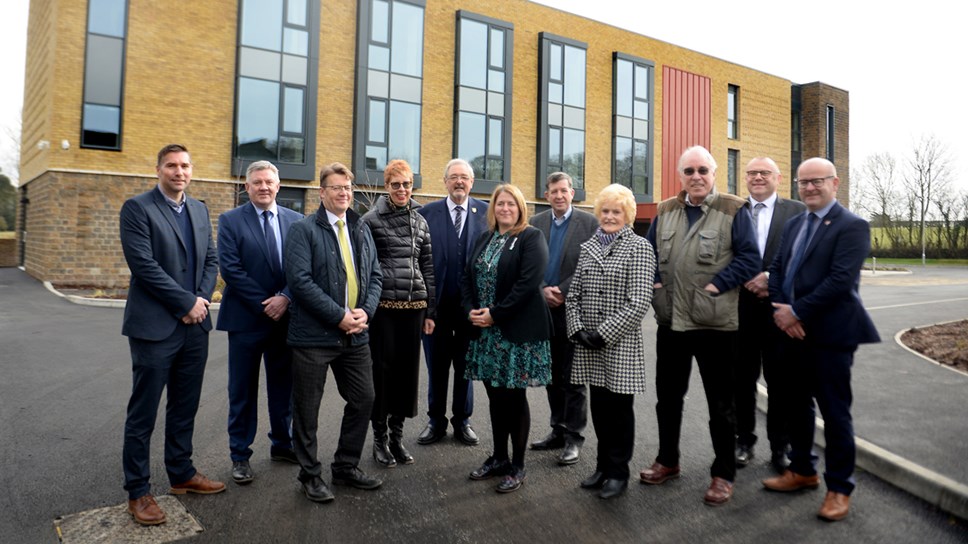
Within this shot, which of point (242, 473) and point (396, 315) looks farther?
point (396, 315)

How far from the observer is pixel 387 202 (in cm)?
448

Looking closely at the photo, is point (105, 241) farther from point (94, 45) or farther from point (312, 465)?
point (312, 465)

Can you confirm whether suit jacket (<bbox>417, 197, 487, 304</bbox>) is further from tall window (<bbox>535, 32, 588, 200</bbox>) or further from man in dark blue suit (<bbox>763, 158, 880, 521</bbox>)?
tall window (<bbox>535, 32, 588, 200</bbox>)

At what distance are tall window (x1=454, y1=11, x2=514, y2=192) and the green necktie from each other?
17907 millimetres

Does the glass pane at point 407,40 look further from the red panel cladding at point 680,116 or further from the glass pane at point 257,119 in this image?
the red panel cladding at point 680,116

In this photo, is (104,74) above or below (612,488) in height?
above

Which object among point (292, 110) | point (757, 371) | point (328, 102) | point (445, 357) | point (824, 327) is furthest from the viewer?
point (328, 102)

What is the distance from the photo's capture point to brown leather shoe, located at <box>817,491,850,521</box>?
345 cm

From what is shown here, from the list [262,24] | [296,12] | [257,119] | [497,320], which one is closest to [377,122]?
[257,119]

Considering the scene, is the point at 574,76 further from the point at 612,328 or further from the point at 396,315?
the point at 612,328

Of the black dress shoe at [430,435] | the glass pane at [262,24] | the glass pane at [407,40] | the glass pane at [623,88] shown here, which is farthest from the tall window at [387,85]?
the black dress shoe at [430,435]

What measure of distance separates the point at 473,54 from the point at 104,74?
1192cm

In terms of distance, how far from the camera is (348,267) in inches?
156

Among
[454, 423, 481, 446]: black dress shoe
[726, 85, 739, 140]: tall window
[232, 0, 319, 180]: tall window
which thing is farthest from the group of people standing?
[726, 85, 739, 140]: tall window
